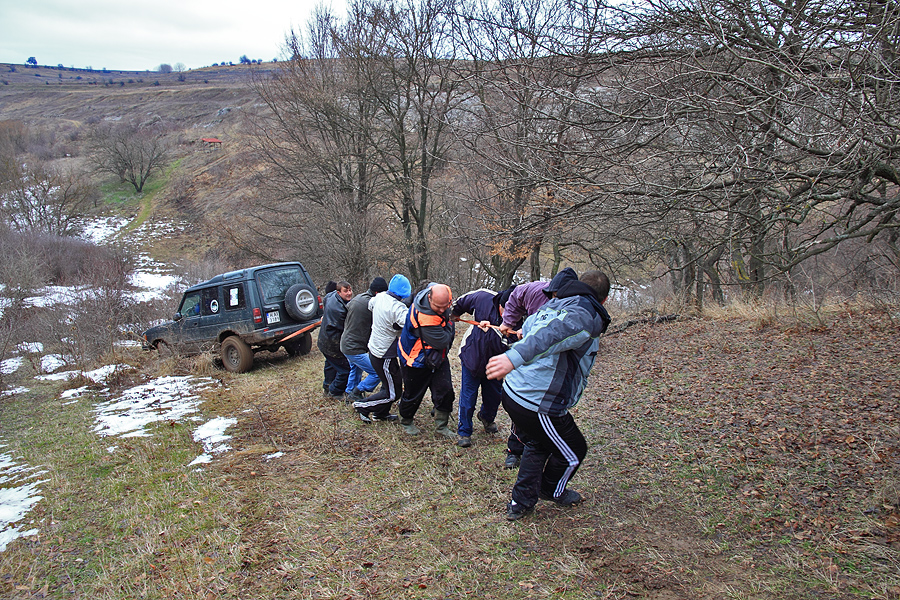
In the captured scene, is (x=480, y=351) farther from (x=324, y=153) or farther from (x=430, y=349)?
(x=324, y=153)

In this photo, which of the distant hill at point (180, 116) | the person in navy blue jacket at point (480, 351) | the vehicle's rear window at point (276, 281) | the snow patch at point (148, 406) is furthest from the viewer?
the distant hill at point (180, 116)

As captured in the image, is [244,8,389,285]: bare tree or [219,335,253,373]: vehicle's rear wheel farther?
[244,8,389,285]: bare tree

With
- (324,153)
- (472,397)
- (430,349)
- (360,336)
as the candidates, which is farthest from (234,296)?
(324,153)

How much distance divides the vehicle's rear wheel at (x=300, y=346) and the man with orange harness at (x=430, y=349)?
6.20 metres

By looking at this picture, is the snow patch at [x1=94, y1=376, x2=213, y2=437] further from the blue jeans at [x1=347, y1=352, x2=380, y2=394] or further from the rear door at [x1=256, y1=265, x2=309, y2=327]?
the blue jeans at [x1=347, y1=352, x2=380, y2=394]

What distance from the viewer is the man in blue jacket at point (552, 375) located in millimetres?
3203

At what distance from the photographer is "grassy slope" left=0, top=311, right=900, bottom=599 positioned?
292cm

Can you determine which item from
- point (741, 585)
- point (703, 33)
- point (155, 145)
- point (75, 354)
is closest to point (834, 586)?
point (741, 585)

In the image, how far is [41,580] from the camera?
323cm

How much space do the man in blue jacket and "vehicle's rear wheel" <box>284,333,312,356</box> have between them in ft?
→ 27.0

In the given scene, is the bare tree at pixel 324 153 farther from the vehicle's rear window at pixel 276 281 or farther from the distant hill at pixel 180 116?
the vehicle's rear window at pixel 276 281

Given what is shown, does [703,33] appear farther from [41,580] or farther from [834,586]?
[41,580]

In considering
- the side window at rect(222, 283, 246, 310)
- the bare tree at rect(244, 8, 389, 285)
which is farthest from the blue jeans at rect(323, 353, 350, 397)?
the bare tree at rect(244, 8, 389, 285)

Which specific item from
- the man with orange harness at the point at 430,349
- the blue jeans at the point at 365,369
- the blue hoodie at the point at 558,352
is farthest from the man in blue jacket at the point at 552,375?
the blue jeans at the point at 365,369
